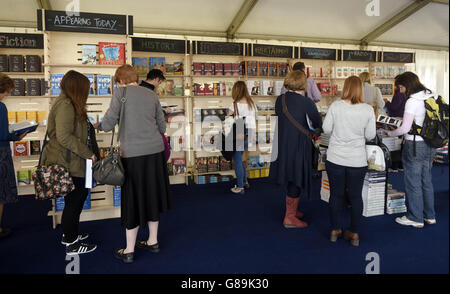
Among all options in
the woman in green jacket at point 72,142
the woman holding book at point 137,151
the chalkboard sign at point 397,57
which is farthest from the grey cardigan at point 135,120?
the chalkboard sign at point 397,57

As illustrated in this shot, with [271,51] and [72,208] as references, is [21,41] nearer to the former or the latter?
[72,208]

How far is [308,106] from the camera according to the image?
3.05 m

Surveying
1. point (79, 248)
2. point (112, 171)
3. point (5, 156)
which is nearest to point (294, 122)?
point (112, 171)

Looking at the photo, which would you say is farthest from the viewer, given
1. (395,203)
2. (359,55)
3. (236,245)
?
(359,55)

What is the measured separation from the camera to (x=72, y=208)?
2.83 meters

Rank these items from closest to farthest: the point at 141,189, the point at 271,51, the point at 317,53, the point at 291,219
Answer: the point at 141,189 → the point at 291,219 → the point at 271,51 → the point at 317,53

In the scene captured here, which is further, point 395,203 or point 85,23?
point 395,203

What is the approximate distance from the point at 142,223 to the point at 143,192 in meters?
0.26

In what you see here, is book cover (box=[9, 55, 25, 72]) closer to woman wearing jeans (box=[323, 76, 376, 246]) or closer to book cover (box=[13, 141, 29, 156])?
book cover (box=[13, 141, 29, 156])

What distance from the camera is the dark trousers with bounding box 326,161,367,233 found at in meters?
2.79

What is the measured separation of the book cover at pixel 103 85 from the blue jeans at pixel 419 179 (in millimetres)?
3431

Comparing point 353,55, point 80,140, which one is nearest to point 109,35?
point 80,140

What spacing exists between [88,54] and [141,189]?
2055 millimetres

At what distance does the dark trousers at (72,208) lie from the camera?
2.81 meters
